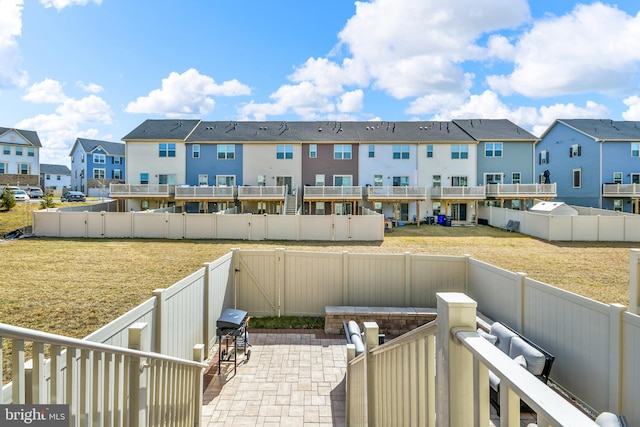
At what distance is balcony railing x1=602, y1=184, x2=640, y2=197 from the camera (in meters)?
28.0

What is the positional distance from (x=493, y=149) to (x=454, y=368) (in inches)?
1315

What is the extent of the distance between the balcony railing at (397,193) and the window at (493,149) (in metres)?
7.57

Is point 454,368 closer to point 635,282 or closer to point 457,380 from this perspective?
point 457,380

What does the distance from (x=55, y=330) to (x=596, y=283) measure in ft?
44.3

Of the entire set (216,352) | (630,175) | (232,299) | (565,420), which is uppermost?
(630,175)

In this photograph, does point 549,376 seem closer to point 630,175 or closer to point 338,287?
point 338,287

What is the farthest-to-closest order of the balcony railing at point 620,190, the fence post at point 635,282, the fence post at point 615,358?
the balcony railing at point 620,190 < the fence post at point 635,282 < the fence post at point 615,358

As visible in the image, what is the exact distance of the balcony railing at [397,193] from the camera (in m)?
28.2

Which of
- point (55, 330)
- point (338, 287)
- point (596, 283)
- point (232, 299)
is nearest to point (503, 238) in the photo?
point (596, 283)

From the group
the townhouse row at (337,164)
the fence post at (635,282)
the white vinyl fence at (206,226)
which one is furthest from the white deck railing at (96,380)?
the townhouse row at (337,164)

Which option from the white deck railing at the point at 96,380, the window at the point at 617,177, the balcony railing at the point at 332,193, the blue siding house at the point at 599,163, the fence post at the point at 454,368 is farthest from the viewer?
the window at the point at 617,177

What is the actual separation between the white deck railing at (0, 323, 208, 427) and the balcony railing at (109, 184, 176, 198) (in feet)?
87.8

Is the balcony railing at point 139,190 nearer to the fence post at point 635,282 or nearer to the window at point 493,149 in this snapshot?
the window at point 493,149

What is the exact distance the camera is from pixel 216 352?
25.2 feet
